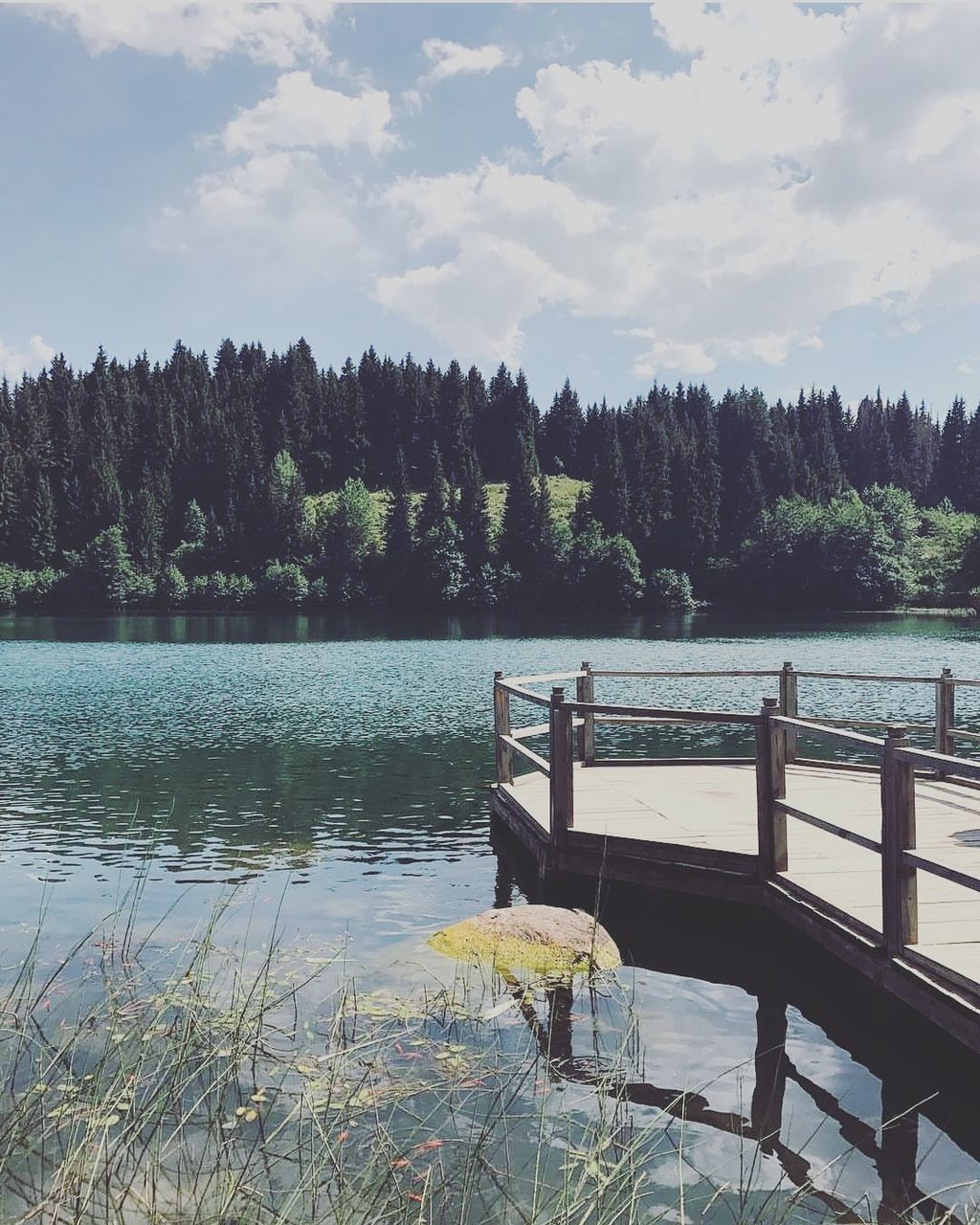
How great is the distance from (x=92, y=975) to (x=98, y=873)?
4700 mm

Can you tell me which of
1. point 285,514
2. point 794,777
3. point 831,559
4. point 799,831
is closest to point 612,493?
point 831,559

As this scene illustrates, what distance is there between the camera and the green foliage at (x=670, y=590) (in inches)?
4867

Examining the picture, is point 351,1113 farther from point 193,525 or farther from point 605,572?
point 193,525

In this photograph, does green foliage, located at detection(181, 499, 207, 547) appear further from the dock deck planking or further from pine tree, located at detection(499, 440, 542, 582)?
the dock deck planking

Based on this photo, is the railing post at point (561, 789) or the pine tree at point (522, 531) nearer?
the railing post at point (561, 789)

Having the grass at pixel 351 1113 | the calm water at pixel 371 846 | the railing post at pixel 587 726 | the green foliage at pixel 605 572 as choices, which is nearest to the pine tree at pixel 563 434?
the green foliage at pixel 605 572

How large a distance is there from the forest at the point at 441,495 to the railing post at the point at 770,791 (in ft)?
330

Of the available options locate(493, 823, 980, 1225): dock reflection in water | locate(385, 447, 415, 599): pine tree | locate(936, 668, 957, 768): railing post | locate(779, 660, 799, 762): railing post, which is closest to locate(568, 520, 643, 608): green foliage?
locate(385, 447, 415, 599): pine tree

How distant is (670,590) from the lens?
12388 centimetres

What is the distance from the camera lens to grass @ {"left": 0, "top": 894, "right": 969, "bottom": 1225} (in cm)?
484

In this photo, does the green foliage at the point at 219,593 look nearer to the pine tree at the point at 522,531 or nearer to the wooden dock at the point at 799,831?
the pine tree at the point at 522,531

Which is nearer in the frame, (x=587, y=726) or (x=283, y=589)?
(x=587, y=726)

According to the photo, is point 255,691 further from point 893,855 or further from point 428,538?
point 428,538

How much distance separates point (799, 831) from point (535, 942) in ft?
10.9
